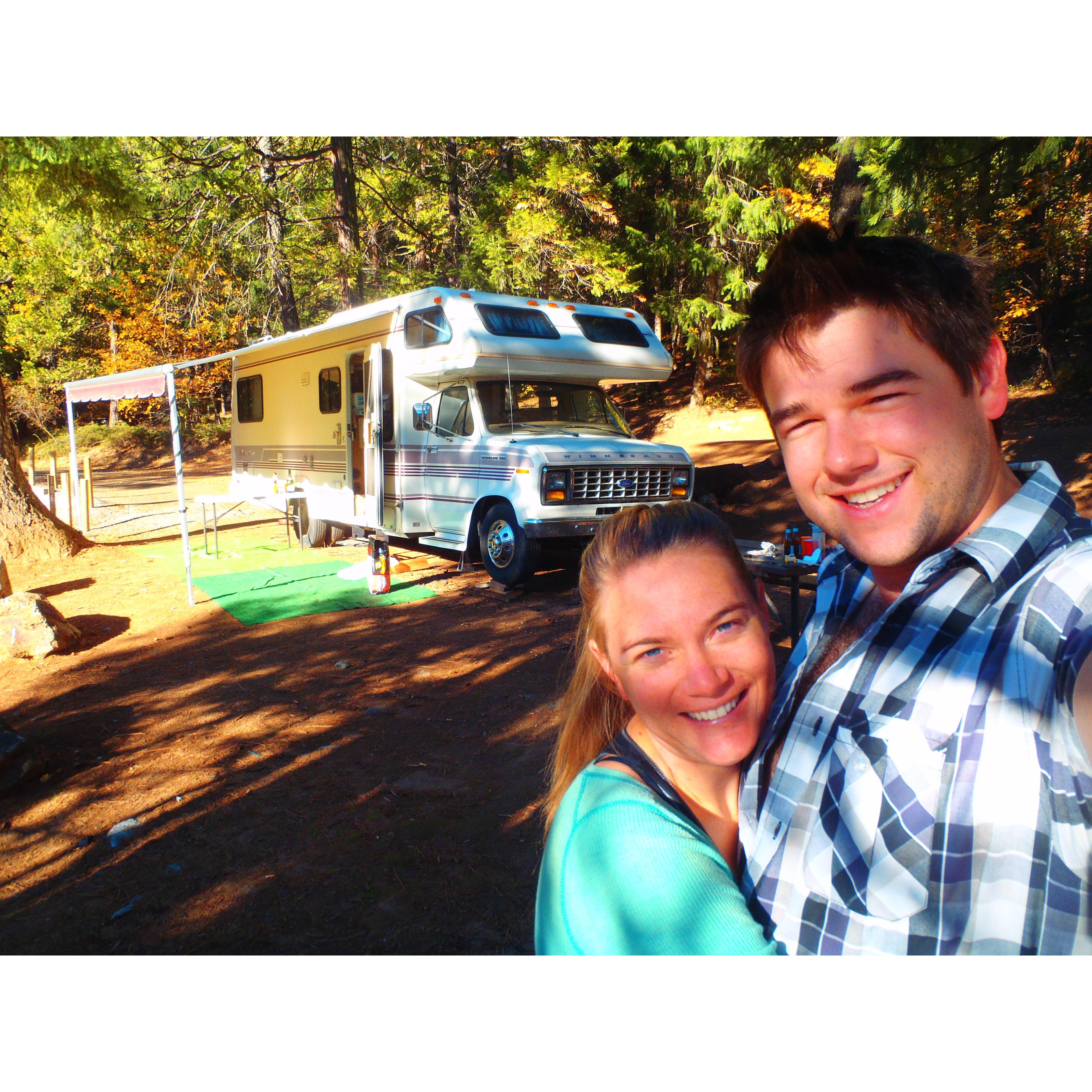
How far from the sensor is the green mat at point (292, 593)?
7.63m

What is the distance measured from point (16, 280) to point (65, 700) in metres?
25.5

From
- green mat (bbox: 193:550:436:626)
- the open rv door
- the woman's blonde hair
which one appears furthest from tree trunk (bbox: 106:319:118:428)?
the woman's blonde hair

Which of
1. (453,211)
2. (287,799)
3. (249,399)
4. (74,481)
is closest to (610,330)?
(287,799)

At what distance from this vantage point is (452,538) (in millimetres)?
8781

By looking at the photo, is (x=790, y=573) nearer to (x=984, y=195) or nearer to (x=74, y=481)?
(x=984, y=195)

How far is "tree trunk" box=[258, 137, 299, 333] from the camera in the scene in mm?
15016

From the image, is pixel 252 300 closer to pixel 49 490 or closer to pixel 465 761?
pixel 49 490

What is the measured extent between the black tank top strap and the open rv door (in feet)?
25.2

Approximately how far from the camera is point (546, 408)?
8625 mm

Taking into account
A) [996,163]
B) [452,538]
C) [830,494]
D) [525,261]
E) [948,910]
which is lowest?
[452,538]

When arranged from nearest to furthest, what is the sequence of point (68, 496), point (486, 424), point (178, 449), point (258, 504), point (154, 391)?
point (178, 449) → point (486, 424) → point (154, 391) → point (258, 504) → point (68, 496)

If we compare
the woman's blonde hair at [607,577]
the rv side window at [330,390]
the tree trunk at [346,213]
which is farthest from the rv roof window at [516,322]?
the tree trunk at [346,213]

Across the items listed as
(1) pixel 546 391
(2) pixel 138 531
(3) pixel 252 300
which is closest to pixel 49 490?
(2) pixel 138 531

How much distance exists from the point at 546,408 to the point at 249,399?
670cm
